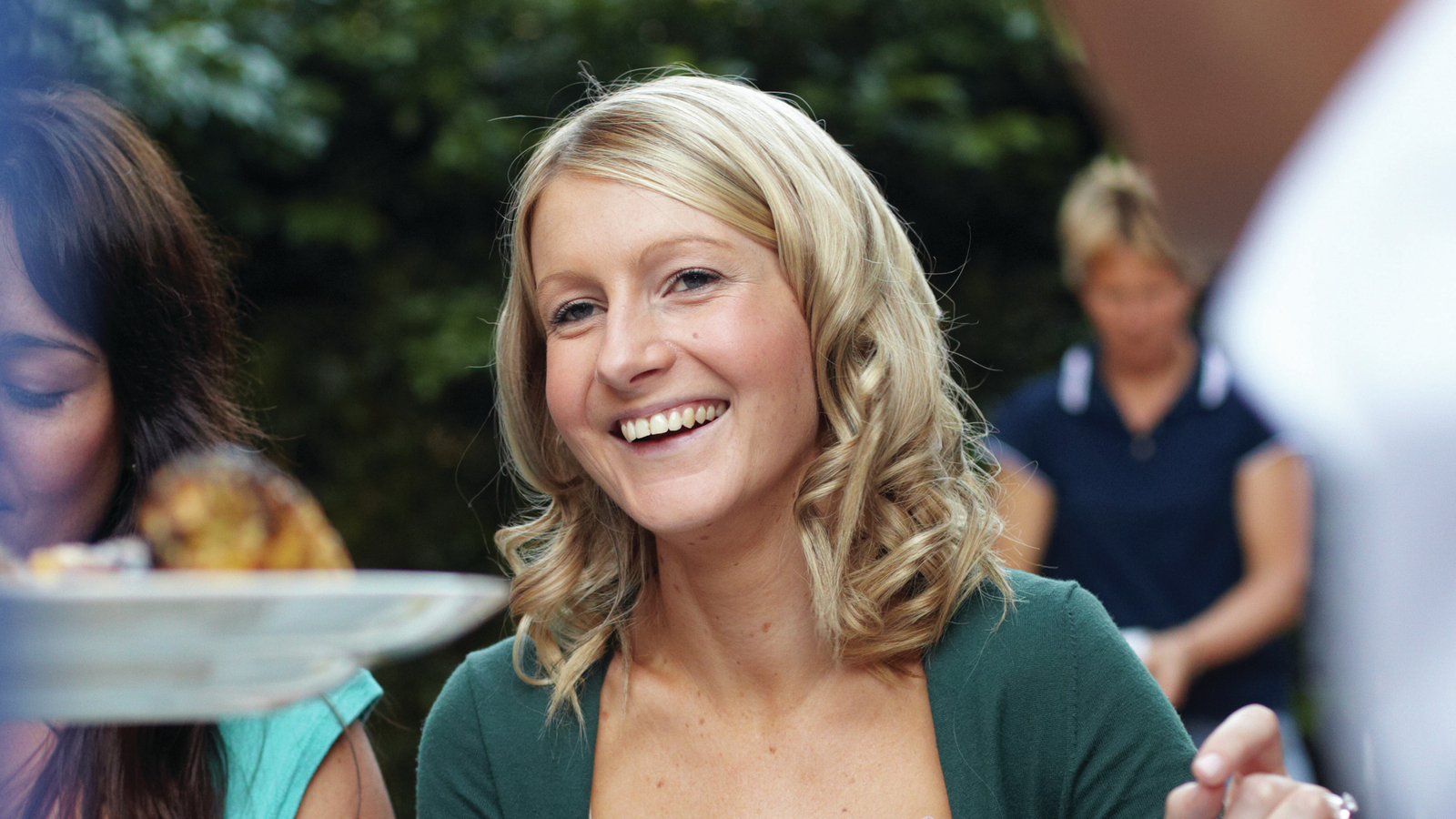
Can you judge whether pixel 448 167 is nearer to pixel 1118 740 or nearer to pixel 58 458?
pixel 1118 740

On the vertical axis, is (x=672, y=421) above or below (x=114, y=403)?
below

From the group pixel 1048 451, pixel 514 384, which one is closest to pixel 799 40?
pixel 1048 451

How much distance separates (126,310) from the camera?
960 millimetres

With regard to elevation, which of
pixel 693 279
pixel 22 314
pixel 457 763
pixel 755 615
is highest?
pixel 22 314

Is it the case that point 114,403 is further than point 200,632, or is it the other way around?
point 114,403

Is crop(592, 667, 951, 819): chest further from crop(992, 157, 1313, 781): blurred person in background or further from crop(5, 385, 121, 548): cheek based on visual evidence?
crop(992, 157, 1313, 781): blurred person in background

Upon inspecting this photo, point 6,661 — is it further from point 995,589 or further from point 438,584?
point 995,589

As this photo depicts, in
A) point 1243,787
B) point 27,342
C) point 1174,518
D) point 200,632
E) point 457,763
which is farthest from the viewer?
point 1174,518

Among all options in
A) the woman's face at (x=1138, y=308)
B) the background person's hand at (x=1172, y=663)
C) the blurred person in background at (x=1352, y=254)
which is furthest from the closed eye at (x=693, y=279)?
the woman's face at (x=1138, y=308)

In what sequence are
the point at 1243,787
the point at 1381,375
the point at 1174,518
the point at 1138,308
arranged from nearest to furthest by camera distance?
the point at 1381,375
the point at 1243,787
the point at 1174,518
the point at 1138,308

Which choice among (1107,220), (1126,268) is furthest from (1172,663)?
(1107,220)

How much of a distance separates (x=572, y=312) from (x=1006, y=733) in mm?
720

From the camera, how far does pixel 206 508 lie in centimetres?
72

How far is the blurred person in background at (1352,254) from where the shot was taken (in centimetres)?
48
